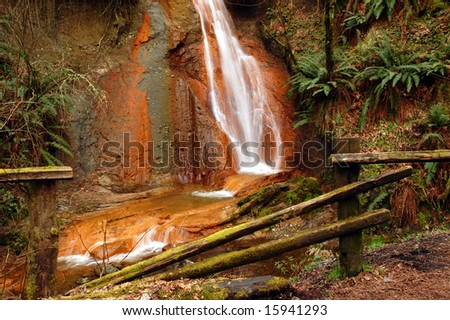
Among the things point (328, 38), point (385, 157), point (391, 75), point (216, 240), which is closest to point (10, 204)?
point (216, 240)

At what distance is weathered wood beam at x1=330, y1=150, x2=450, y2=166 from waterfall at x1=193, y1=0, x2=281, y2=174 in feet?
22.9

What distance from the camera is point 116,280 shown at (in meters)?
3.95

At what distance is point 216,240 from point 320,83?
8.03 meters

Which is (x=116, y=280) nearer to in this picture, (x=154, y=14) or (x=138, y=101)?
(x=138, y=101)

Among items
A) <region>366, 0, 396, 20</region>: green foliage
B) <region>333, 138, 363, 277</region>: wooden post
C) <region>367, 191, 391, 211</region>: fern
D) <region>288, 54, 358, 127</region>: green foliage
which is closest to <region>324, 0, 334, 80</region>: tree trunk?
<region>288, 54, 358, 127</region>: green foliage

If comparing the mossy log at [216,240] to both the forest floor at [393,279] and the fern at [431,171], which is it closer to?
the forest floor at [393,279]

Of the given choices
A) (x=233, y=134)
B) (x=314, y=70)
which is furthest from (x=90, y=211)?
(x=314, y=70)

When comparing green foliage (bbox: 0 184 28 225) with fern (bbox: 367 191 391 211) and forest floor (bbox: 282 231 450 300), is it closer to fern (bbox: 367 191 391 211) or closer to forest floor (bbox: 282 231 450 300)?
forest floor (bbox: 282 231 450 300)

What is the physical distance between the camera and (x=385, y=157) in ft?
14.6

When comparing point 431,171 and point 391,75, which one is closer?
point 431,171

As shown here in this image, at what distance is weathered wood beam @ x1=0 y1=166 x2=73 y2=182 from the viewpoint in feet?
11.7

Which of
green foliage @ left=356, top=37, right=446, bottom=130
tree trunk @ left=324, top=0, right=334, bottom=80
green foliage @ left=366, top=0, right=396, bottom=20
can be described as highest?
green foliage @ left=366, top=0, right=396, bottom=20

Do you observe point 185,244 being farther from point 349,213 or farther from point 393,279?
point 393,279

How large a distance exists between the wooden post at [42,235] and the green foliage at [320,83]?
8.00 m
